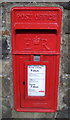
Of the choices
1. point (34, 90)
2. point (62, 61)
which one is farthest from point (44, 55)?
point (34, 90)

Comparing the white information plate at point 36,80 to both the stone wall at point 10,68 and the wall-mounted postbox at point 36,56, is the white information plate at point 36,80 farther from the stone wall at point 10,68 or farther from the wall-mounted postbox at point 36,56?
the stone wall at point 10,68

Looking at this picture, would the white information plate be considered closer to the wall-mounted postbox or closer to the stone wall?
the wall-mounted postbox

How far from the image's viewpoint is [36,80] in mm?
1861

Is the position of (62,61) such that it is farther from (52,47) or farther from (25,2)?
(25,2)

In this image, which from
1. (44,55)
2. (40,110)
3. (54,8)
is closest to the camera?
(54,8)

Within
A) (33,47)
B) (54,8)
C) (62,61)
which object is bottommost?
(62,61)

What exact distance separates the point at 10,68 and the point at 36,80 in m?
0.31

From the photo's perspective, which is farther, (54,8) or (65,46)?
(65,46)

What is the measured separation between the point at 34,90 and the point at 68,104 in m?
0.44

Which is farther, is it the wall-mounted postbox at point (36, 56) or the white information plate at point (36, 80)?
the white information plate at point (36, 80)

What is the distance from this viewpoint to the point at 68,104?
79.9 inches

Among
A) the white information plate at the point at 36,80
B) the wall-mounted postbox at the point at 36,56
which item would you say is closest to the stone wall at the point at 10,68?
the wall-mounted postbox at the point at 36,56

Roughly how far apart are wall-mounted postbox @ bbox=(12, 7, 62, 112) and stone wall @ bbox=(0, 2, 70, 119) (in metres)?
0.10

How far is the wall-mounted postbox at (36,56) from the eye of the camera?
1.71 meters
